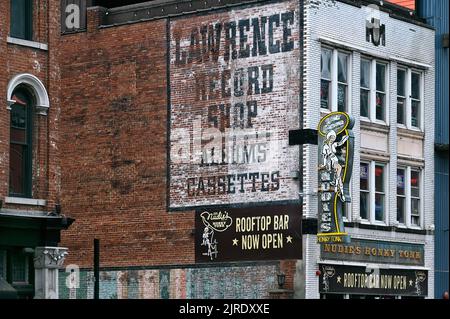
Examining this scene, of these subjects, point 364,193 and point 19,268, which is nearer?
point 19,268

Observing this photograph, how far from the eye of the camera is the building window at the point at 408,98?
44312mm

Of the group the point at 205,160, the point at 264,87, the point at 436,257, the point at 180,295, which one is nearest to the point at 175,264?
the point at 180,295

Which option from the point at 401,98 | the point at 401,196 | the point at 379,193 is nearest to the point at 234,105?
the point at 379,193

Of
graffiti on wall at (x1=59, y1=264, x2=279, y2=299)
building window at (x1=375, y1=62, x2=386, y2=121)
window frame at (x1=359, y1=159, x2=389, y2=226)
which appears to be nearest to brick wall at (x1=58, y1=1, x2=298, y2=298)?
graffiti on wall at (x1=59, y1=264, x2=279, y2=299)

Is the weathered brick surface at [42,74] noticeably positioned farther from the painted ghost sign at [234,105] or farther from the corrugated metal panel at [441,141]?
the corrugated metal panel at [441,141]

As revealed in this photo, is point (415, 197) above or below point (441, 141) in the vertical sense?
below

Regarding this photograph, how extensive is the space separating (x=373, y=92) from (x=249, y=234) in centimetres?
685

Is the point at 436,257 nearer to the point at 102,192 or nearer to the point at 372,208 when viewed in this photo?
the point at 372,208

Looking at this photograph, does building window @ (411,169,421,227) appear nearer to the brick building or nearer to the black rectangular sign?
the black rectangular sign

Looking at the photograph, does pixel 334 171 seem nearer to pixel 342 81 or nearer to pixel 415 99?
pixel 342 81

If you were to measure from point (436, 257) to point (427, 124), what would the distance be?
521 cm

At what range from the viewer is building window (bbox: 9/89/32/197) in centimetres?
3022

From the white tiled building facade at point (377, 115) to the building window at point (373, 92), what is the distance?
0.12 ft

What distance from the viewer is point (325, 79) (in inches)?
1606
